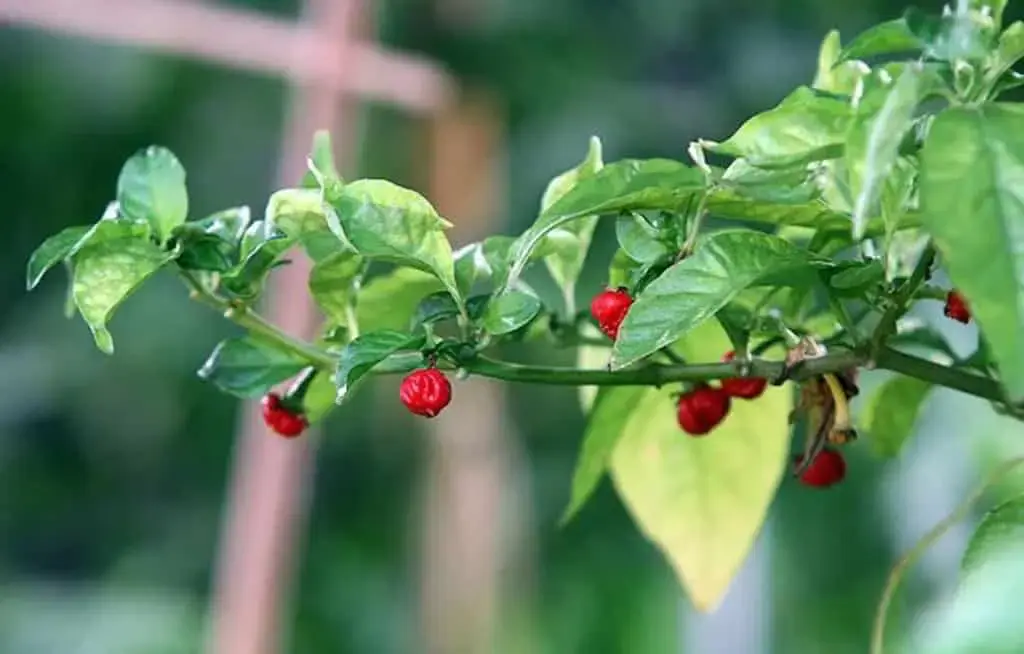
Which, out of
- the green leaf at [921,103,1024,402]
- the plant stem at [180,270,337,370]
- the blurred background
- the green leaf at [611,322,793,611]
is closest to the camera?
the green leaf at [921,103,1024,402]

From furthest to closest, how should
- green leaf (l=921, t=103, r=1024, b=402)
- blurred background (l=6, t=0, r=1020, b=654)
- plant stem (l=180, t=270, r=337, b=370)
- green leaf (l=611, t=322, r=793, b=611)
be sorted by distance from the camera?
blurred background (l=6, t=0, r=1020, b=654)
green leaf (l=611, t=322, r=793, b=611)
plant stem (l=180, t=270, r=337, b=370)
green leaf (l=921, t=103, r=1024, b=402)

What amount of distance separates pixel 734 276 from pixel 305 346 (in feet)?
0.35

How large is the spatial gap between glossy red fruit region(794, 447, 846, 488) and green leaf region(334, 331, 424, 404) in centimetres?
14

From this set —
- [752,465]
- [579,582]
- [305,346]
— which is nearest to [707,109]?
[579,582]

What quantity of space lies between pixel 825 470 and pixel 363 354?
0.51 ft

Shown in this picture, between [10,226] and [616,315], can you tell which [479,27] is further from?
[616,315]

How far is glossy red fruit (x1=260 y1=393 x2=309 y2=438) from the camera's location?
34 centimetres

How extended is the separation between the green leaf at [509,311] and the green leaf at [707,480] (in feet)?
0.47

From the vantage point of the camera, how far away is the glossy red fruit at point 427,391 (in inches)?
11.6

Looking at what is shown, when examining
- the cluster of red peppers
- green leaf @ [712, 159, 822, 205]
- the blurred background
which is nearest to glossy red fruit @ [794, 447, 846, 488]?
the cluster of red peppers

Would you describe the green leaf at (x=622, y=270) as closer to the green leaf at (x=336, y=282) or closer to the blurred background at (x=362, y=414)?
the green leaf at (x=336, y=282)

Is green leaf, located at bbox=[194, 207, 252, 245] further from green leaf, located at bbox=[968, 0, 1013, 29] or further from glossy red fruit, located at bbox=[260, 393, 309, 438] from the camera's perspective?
green leaf, located at bbox=[968, 0, 1013, 29]

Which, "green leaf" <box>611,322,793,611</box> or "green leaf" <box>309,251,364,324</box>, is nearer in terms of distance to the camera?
"green leaf" <box>309,251,364,324</box>

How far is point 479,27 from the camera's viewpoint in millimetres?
1850
